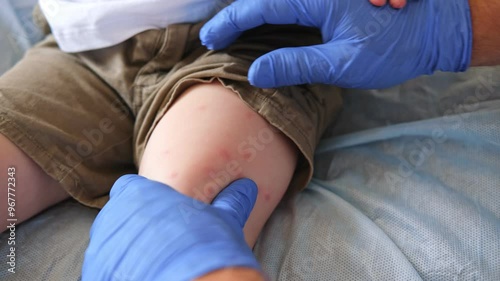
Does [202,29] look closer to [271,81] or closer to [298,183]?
[271,81]

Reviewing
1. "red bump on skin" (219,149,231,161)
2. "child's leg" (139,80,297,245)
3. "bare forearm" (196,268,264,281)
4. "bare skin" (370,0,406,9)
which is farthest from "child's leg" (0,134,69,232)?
"bare skin" (370,0,406,9)

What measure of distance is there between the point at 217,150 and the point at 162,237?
0.18 metres

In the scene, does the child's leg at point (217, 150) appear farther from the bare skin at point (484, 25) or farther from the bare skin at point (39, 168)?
the bare skin at point (484, 25)

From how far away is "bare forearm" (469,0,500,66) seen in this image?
688 millimetres

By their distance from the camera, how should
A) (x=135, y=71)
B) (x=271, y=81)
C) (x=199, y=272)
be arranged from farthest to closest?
(x=135, y=71), (x=271, y=81), (x=199, y=272)

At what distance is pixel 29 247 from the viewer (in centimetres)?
69

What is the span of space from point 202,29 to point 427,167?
39cm

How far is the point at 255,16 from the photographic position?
69cm

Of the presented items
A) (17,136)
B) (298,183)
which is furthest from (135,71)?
(298,183)

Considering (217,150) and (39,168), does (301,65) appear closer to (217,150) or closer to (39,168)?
(217,150)

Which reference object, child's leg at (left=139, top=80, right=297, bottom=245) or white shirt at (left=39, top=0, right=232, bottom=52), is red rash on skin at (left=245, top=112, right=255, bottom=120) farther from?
white shirt at (left=39, top=0, right=232, bottom=52)

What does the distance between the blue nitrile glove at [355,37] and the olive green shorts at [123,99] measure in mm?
47

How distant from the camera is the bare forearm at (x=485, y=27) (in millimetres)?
688

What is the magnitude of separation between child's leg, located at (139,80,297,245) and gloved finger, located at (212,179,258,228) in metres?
0.02
